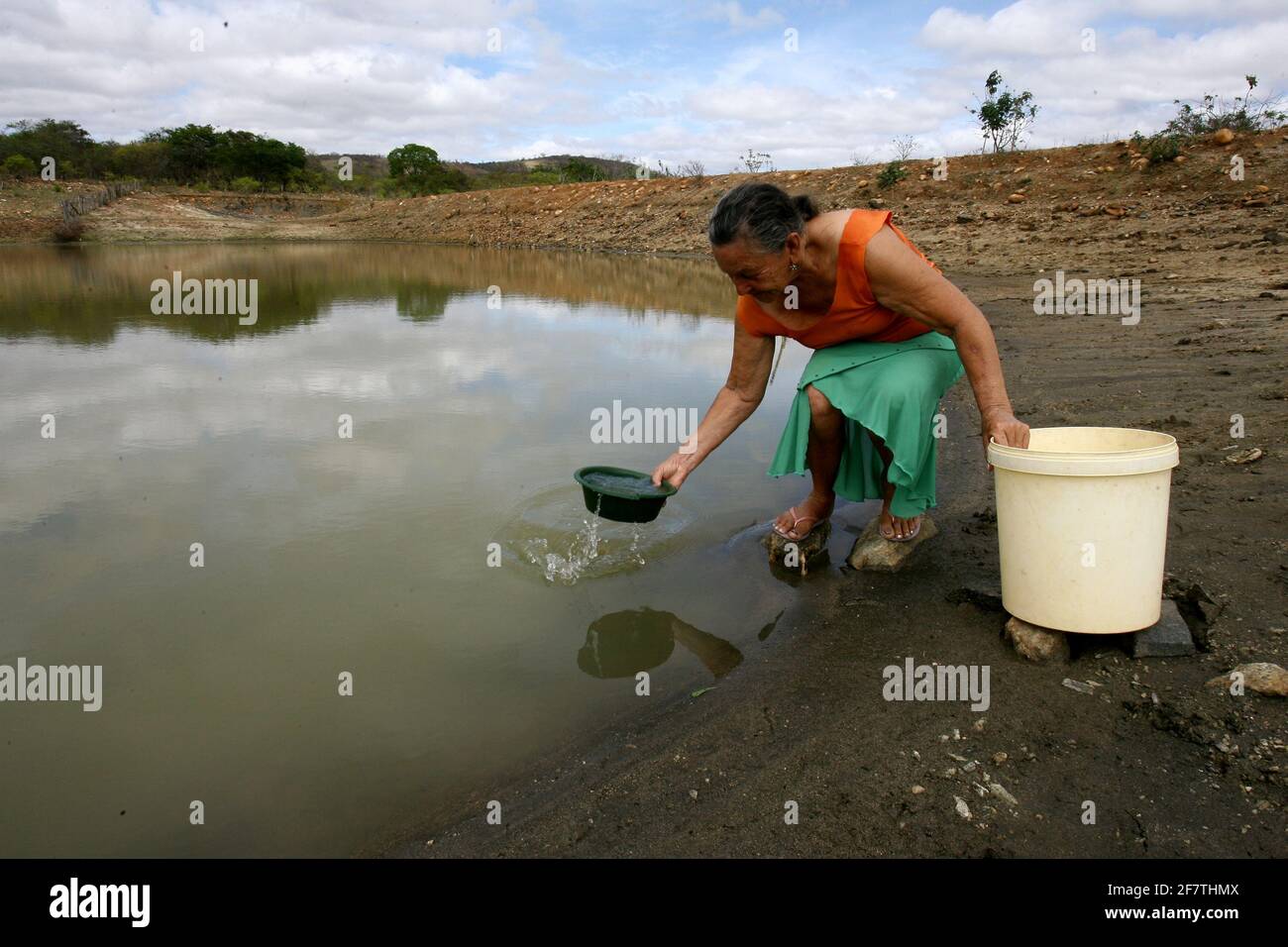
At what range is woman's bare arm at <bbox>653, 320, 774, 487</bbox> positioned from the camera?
299 centimetres

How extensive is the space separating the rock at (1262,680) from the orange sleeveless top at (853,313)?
48.3 inches

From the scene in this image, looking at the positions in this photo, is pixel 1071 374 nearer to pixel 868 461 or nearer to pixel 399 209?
pixel 868 461

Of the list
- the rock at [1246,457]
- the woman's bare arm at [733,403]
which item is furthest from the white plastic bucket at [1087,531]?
the rock at [1246,457]

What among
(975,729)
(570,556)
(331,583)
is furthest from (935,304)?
(331,583)

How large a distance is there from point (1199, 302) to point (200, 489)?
23.1 ft

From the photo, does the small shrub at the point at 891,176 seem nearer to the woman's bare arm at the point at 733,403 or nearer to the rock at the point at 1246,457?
the rock at the point at 1246,457

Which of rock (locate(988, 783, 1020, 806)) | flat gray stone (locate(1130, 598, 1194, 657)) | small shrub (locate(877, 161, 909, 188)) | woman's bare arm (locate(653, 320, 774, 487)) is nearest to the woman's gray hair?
woman's bare arm (locate(653, 320, 774, 487))

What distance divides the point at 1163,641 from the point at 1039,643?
28 centimetres

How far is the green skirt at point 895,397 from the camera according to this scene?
8.85 ft

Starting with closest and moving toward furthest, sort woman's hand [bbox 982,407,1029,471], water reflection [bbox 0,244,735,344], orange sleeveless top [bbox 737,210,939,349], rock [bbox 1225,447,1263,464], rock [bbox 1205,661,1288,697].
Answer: rock [bbox 1205,661,1288,697], woman's hand [bbox 982,407,1029,471], orange sleeveless top [bbox 737,210,939,349], rock [bbox 1225,447,1263,464], water reflection [bbox 0,244,735,344]

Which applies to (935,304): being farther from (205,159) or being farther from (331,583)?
(205,159)

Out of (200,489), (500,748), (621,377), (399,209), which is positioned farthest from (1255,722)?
(399,209)

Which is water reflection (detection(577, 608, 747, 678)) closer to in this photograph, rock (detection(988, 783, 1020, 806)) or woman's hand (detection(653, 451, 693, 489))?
woman's hand (detection(653, 451, 693, 489))

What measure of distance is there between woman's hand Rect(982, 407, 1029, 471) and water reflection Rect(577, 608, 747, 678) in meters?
0.88
